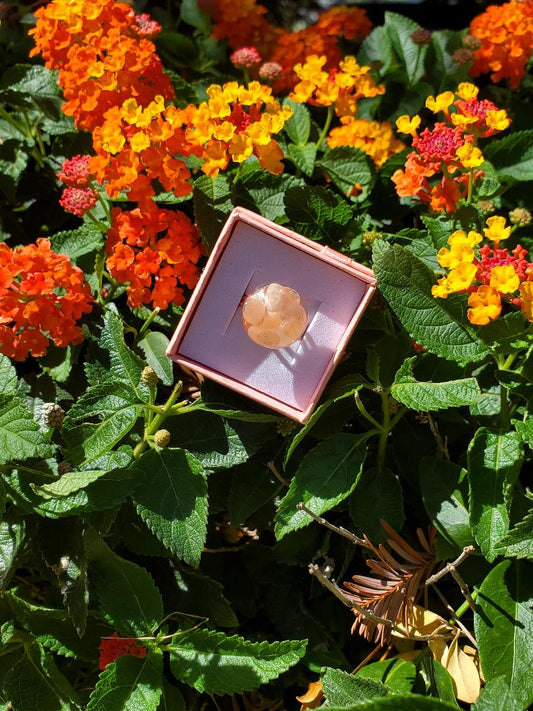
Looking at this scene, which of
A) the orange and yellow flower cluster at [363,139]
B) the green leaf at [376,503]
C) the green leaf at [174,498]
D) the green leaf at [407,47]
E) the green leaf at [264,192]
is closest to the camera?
the green leaf at [174,498]

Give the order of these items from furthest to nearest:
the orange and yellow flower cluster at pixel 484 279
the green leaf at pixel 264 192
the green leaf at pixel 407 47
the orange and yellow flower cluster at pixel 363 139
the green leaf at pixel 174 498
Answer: the green leaf at pixel 407 47, the orange and yellow flower cluster at pixel 363 139, the green leaf at pixel 264 192, the green leaf at pixel 174 498, the orange and yellow flower cluster at pixel 484 279

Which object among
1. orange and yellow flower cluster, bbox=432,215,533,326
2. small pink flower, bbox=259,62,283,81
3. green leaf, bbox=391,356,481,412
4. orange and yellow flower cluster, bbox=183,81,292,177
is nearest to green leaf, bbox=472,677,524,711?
green leaf, bbox=391,356,481,412

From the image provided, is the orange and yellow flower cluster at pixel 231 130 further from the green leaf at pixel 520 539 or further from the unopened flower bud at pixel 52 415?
the green leaf at pixel 520 539

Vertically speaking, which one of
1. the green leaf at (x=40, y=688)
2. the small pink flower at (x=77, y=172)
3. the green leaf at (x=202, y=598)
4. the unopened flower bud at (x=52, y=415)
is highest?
the small pink flower at (x=77, y=172)

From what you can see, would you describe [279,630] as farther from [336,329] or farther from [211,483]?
[336,329]

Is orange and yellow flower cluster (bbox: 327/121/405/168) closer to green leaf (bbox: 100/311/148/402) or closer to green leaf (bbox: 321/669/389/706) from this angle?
green leaf (bbox: 100/311/148/402)

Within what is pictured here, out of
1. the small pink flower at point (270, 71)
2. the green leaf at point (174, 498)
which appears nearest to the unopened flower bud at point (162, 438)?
the green leaf at point (174, 498)
